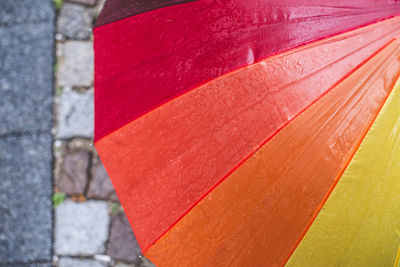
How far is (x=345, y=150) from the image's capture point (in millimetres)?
1449

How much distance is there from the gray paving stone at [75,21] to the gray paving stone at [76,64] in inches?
2.6

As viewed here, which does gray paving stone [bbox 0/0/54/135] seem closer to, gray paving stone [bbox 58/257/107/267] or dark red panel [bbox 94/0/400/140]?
gray paving stone [bbox 58/257/107/267]

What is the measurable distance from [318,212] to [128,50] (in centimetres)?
107

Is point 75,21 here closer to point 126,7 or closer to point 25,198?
point 126,7

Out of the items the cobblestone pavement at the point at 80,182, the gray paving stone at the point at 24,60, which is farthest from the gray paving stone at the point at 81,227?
the gray paving stone at the point at 24,60

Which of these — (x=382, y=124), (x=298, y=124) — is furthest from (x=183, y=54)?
(x=382, y=124)

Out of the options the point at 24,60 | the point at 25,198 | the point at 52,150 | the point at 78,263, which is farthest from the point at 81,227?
the point at 24,60

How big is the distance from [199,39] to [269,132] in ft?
1.53

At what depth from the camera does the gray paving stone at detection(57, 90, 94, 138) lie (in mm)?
2709

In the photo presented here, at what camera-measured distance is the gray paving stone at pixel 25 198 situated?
105 inches

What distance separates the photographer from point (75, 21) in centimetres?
278

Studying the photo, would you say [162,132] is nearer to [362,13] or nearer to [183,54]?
[183,54]

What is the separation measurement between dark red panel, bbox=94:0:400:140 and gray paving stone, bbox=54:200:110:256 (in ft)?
3.69

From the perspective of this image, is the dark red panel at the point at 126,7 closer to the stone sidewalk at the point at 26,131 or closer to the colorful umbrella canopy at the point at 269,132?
the colorful umbrella canopy at the point at 269,132
